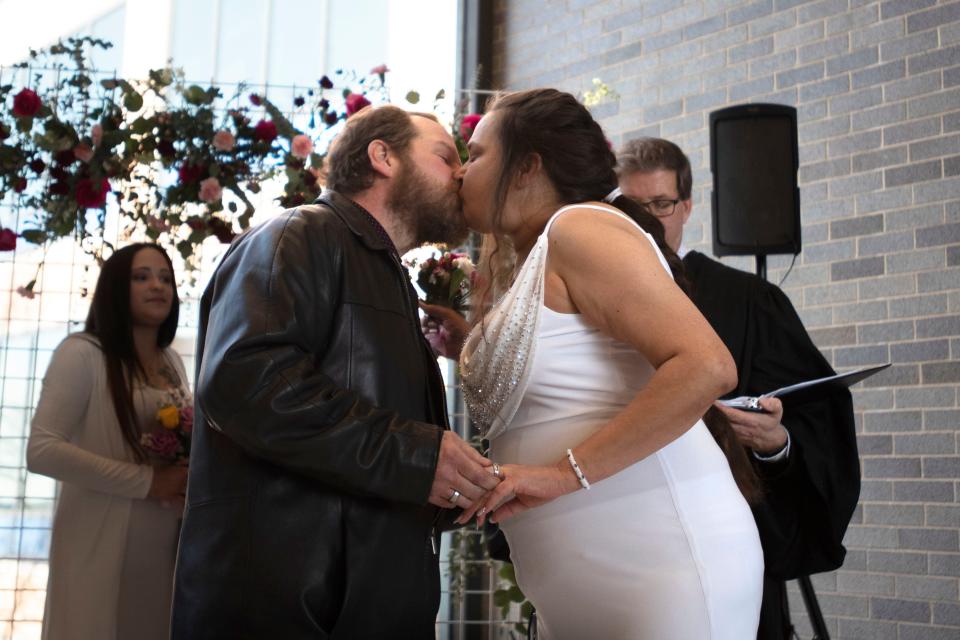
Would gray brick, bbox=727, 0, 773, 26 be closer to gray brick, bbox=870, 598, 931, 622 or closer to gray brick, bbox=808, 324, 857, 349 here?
gray brick, bbox=808, 324, 857, 349

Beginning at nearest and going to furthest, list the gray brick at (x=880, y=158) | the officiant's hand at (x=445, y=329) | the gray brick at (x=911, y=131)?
the officiant's hand at (x=445, y=329), the gray brick at (x=911, y=131), the gray brick at (x=880, y=158)

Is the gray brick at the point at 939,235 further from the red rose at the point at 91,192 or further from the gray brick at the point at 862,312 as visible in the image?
the red rose at the point at 91,192

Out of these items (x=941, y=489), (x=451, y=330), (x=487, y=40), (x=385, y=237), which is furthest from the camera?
(x=487, y=40)

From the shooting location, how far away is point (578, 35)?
6.42m

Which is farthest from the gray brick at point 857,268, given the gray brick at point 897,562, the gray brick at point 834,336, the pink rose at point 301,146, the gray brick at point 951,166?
the pink rose at point 301,146

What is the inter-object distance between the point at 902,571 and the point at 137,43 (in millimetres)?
4836

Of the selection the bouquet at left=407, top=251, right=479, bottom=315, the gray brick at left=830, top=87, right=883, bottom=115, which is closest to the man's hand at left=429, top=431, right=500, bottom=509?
the bouquet at left=407, top=251, right=479, bottom=315

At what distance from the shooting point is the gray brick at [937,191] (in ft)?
15.3

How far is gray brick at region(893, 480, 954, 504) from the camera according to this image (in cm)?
454

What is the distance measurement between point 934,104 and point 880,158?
1.05ft

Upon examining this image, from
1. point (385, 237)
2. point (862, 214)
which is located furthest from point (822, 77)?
point (385, 237)

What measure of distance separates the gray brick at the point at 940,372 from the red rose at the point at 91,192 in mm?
3369

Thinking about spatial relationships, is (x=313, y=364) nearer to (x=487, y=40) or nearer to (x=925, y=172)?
(x=925, y=172)

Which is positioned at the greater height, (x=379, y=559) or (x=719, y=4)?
(x=719, y=4)
